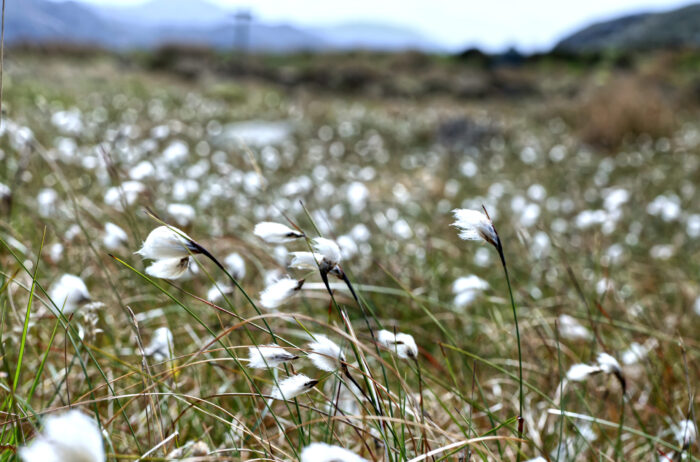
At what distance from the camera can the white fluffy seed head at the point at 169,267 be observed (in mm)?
989

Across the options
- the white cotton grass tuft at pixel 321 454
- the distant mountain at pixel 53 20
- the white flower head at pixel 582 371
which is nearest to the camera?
the white cotton grass tuft at pixel 321 454

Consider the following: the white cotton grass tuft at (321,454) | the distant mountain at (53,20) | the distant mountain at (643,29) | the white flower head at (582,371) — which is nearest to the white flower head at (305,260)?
the white cotton grass tuft at (321,454)

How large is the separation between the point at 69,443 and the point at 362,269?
2771 millimetres

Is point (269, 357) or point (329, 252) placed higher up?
point (329, 252)

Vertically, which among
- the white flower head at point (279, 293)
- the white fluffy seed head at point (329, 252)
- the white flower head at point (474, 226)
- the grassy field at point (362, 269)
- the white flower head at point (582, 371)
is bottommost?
the grassy field at point (362, 269)

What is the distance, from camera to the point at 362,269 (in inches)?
129

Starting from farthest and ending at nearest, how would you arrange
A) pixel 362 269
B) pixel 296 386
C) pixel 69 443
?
pixel 362 269 < pixel 296 386 < pixel 69 443

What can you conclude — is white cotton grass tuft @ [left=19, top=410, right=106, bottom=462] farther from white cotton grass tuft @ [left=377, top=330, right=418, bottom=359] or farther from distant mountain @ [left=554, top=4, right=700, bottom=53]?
distant mountain @ [left=554, top=4, right=700, bottom=53]

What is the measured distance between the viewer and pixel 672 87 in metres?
16.9

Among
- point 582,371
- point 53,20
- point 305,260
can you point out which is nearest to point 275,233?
point 305,260

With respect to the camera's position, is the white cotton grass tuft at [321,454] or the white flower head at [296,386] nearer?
the white cotton grass tuft at [321,454]

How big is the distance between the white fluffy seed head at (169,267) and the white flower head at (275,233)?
14cm

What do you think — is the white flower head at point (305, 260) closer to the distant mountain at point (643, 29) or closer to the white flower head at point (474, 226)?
the white flower head at point (474, 226)

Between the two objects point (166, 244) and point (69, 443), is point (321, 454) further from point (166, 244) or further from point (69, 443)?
point (166, 244)
